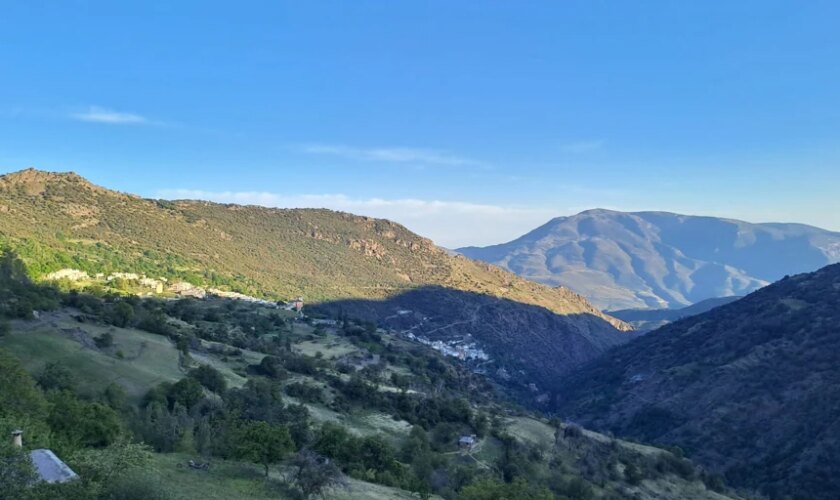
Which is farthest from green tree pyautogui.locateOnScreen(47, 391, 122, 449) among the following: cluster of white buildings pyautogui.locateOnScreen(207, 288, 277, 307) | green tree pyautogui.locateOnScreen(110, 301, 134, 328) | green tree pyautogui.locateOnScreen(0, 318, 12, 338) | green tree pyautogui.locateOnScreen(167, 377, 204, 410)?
cluster of white buildings pyautogui.locateOnScreen(207, 288, 277, 307)

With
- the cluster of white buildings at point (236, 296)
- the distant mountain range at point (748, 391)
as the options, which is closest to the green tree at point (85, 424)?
the distant mountain range at point (748, 391)

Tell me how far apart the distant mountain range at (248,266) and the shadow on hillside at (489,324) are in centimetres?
41

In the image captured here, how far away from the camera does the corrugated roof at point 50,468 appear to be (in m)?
20.9

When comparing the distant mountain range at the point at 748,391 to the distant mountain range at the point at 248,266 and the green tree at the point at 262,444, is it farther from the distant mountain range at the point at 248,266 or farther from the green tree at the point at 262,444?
the green tree at the point at 262,444

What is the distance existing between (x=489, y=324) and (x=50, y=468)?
15444 cm

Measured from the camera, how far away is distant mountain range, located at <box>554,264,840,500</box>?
72.1 m

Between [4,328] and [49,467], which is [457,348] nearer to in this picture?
[4,328]

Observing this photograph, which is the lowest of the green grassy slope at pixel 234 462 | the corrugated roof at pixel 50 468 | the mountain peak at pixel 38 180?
the green grassy slope at pixel 234 462

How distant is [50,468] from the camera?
21438 mm

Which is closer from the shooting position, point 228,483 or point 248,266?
point 228,483

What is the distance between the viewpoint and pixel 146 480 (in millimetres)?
23547

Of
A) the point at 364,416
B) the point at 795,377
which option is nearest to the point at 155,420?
the point at 364,416

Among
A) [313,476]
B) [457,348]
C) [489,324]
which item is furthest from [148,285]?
[313,476]

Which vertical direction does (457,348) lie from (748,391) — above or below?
below
